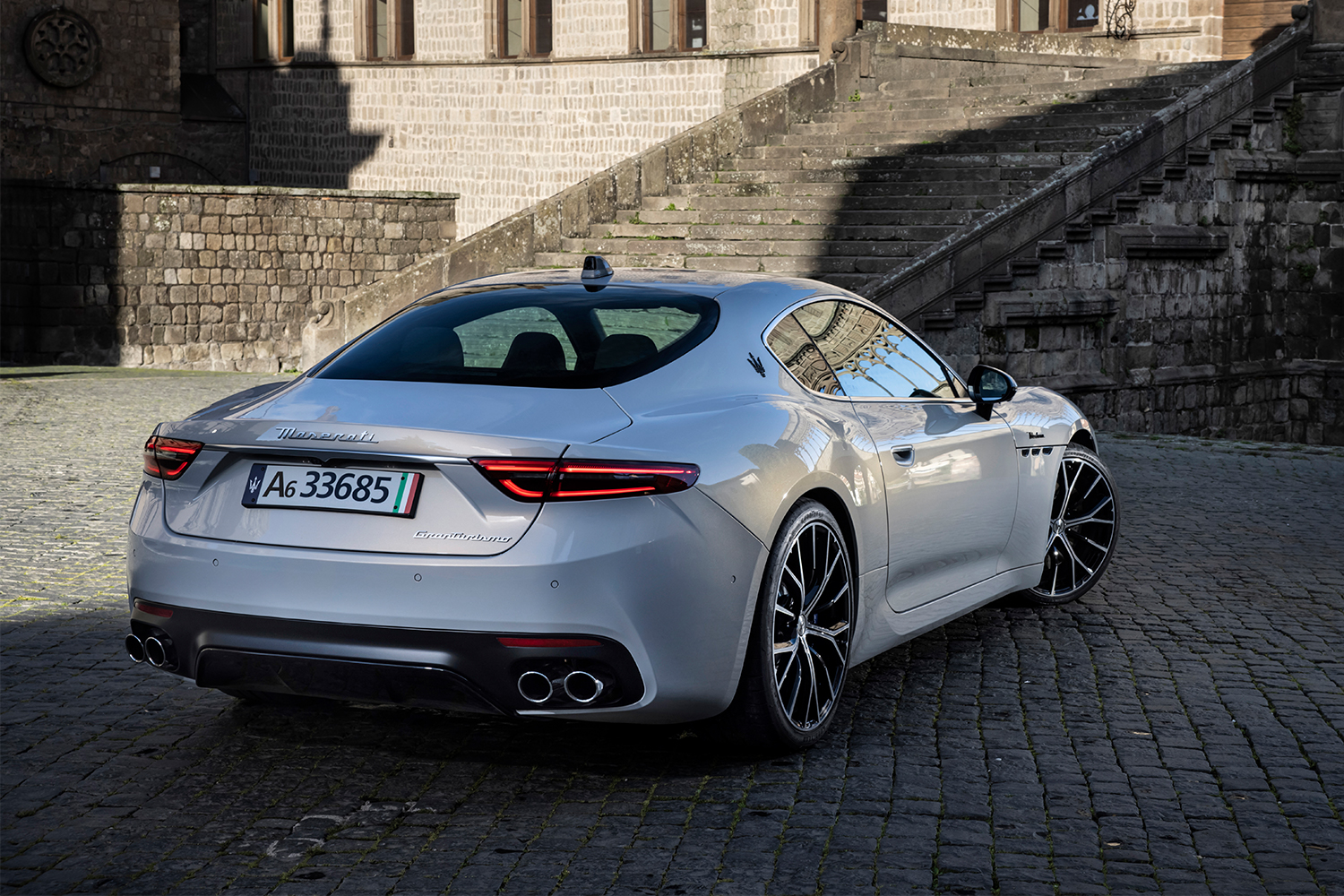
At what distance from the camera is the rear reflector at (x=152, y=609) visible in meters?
4.33

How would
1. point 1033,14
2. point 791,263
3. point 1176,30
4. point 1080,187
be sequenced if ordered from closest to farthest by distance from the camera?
point 1080,187 → point 791,263 → point 1176,30 → point 1033,14

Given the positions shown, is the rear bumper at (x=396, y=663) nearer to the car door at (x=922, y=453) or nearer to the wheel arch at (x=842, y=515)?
the wheel arch at (x=842, y=515)

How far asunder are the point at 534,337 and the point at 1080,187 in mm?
14568

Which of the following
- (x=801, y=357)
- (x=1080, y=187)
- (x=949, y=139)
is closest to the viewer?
(x=801, y=357)

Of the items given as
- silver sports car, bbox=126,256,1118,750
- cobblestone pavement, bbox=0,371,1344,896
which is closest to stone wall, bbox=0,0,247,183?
cobblestone pavement, bbox=0,371,1344,896

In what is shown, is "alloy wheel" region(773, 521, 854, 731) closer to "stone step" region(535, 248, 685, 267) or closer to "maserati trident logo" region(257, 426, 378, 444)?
"maserati trident logo" region(257, 426, 378, 444)

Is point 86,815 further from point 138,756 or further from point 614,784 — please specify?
point 614,784

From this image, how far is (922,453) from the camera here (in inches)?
216

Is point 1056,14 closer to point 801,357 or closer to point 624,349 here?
point 801,357

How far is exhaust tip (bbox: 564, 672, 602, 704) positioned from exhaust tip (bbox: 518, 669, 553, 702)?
0.05 meters

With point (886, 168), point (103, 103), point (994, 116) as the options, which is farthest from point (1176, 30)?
point (103, 103)

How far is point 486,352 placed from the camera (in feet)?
15.8

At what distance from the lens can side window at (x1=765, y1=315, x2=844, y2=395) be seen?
16.6 ft

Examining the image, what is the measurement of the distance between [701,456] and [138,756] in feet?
6.05
